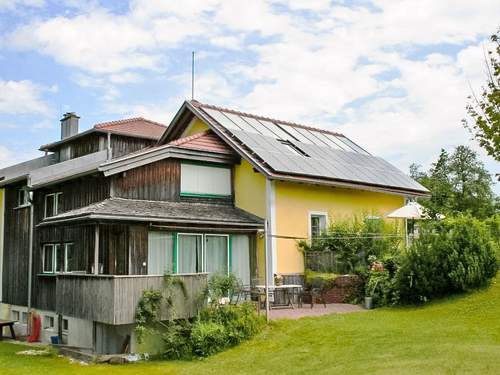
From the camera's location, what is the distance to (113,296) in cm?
1430

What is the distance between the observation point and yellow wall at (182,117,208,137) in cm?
Result: 2312

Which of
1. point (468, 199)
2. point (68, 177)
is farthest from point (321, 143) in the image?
point (468, 199)

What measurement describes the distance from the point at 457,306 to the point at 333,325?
3.41 m

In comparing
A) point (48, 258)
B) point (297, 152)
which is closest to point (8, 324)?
point (48, 258)

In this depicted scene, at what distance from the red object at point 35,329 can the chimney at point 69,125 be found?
11288mm

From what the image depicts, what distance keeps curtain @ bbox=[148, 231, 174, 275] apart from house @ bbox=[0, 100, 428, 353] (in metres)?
0.03

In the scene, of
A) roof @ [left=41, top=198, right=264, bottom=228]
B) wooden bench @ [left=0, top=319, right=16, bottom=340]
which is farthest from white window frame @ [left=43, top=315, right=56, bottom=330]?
roof @ [left=41, top=198, right=264, bottom=228]

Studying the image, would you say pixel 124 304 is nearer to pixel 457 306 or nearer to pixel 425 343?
pixel 425 343

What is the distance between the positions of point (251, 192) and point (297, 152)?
3178 mm

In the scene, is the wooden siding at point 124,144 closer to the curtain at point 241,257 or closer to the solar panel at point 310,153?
the solar panel at point 310,153

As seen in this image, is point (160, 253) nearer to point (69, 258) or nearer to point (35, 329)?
point (69, 258)

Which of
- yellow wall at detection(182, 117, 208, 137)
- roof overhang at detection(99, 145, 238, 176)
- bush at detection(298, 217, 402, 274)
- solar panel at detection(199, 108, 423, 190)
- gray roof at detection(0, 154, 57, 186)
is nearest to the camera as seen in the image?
roof overhang at detection(99, 145, 238, 176)

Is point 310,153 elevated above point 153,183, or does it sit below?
above

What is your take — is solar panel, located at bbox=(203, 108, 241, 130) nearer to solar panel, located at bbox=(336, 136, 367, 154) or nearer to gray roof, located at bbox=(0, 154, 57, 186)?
solar panel, located at bbox=(336, 136, 367, 154)
